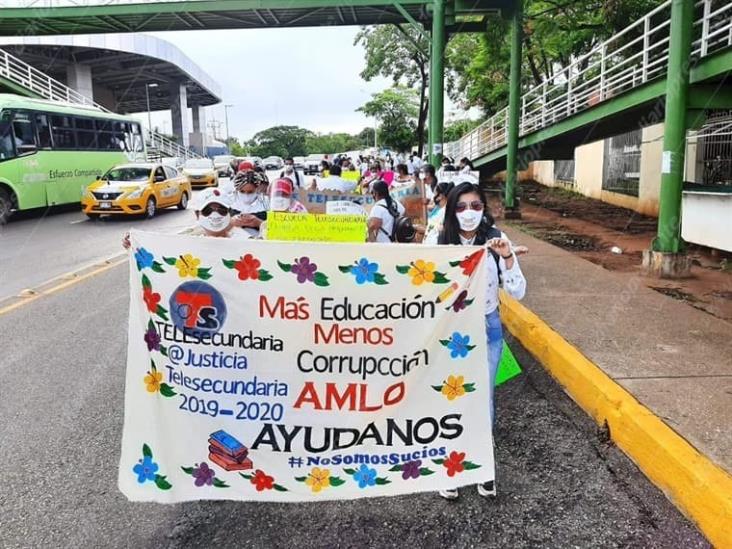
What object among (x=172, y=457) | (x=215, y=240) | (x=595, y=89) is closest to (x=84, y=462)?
(x=172, y=457)

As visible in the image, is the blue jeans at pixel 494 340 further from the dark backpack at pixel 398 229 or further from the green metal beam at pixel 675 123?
the green metal beam at pixel 675 123

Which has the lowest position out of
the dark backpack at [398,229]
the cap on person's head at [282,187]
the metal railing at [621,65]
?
Result: the dark backpack at [398,229]

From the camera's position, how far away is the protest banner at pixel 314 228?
530 centimetres

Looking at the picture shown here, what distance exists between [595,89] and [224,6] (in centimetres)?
1077

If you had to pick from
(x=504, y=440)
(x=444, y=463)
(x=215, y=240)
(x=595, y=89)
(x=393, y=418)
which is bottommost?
(x=504, y=440)

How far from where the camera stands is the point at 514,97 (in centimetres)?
1650

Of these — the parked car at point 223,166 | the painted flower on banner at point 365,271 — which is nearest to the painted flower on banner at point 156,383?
the painted flower on banner at point 365,271

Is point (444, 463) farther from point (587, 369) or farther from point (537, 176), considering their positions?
point (537, 176)

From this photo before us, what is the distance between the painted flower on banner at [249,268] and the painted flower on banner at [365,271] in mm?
361

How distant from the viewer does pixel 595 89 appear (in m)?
13.4

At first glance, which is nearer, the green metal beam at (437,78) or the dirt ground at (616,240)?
the dirt ground at (616,240)

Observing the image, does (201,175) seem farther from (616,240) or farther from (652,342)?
(652,342)

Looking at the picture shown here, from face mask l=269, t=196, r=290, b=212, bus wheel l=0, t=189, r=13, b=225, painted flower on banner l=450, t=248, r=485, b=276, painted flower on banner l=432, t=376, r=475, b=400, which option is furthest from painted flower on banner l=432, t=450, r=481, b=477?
bus wheel l=0, t=189, r=13, b=225

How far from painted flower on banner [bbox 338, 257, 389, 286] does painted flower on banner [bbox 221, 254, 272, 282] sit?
36 centimetres
